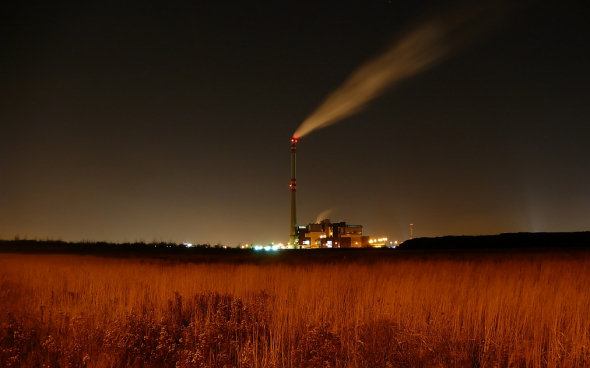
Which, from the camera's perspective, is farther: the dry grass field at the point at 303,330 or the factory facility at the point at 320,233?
the factory facility at the point at 320,233

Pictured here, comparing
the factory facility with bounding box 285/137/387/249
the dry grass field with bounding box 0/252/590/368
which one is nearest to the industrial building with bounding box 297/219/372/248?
the factory facility with bounding box 285/137/387/249

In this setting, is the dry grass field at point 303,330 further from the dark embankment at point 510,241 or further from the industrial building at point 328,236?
the industrial building at point 328,236

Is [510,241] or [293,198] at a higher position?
[293,198]

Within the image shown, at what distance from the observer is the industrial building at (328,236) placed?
104875 mm

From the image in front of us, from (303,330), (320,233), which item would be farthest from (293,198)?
(303,330)

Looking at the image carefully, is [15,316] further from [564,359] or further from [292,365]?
[564,359]

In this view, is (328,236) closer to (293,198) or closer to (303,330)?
(293,198)

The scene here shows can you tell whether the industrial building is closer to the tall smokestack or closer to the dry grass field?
the tall smokestack

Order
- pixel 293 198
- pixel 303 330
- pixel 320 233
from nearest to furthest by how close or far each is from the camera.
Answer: pixel 303 330, pixel 293 198, pixel 320 233

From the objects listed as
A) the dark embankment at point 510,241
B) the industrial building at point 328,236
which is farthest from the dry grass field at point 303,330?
the industrial building at point 328,236

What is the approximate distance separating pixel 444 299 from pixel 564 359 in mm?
3872

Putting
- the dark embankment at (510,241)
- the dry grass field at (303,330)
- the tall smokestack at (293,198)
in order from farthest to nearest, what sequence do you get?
the tall smokestack at (293,198), the dark embankment at (510,241), the dry grass field at (303,330)

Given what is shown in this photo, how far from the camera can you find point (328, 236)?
350 ft

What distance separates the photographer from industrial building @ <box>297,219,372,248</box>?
344ft
